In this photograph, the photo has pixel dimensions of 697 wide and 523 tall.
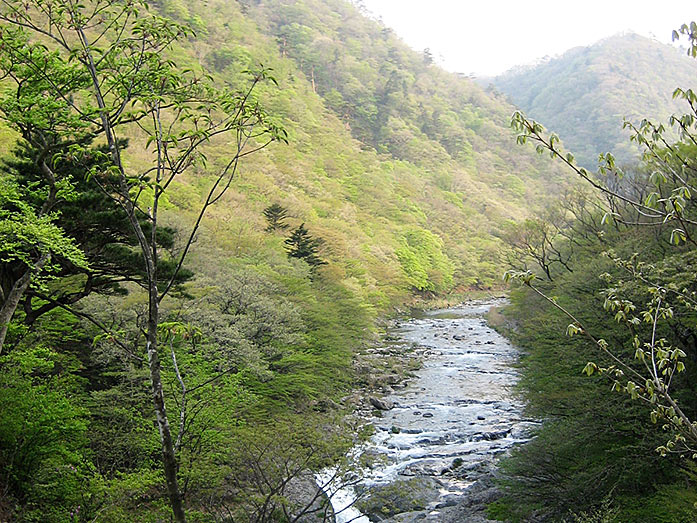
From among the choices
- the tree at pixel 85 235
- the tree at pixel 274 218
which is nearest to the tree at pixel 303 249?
the tree at pixel 274 218

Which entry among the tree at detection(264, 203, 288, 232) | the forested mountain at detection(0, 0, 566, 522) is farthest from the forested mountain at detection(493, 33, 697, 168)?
the tree at detection(264, 203, 288, 232)

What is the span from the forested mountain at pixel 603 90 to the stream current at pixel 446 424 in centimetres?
7583

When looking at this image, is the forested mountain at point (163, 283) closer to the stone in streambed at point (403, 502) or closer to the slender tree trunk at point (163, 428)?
the slender tree trunk at point (163, 428)

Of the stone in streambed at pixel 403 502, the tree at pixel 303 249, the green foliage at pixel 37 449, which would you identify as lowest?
the stone in streambed at pixel 403 502

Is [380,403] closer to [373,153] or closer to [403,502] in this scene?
[403,502]

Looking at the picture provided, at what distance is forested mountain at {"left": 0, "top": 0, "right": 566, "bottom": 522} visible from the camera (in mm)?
4926

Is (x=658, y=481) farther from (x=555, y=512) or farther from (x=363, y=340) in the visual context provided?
(x=363, y=340)

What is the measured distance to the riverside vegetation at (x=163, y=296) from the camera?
4914mm

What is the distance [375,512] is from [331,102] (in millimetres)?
71767

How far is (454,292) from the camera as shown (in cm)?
5494

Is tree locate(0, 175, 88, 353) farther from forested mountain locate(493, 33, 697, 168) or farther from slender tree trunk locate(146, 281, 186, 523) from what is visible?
forested mountain locate(493, 33, 697, 168)

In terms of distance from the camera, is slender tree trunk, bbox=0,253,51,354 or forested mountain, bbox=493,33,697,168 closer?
slender tree trunk, bbox=0,253,51,354

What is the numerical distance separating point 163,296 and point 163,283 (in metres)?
6.60

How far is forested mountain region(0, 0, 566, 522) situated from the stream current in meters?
2.13
